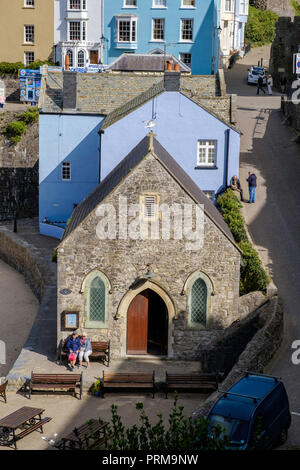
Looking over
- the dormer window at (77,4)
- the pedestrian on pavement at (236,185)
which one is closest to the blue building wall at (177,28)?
the dormer window at (77,4)

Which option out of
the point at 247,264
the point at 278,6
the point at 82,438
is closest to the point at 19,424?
the point at 82,438

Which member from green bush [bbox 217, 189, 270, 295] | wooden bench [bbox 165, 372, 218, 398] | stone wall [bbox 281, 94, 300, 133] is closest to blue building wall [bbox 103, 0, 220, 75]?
stone wall [bbox 281, 94, 300, 133]

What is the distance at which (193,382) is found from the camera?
85.5 feet

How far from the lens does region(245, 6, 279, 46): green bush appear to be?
87562 mm

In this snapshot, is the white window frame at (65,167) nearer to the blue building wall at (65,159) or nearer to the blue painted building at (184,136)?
the blue building wall at (65,159)

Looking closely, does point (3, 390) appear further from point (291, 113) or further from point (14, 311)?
point (291, 113)

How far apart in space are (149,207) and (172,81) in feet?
43.5

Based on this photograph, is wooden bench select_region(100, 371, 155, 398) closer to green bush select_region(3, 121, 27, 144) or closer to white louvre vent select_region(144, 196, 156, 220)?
white louvre vent select_region(144, 196, 156, 220)

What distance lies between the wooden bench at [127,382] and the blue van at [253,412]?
4994 millimetres

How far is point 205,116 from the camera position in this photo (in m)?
38.7

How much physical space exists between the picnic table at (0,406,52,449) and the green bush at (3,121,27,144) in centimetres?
3689

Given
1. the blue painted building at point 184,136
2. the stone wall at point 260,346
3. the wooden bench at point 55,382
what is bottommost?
the wooden bench at point 55,382

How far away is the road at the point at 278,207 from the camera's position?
2600cm

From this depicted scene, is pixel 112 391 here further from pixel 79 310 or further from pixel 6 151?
pixel 6 151
